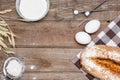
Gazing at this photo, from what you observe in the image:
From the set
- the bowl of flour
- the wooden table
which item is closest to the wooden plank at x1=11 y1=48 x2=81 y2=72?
the wooden table

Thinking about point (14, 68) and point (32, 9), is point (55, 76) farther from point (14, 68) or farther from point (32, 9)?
point (32, 9)

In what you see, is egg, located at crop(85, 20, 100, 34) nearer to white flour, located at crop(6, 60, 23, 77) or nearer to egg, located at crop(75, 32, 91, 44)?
egg, located at crop(75, 32, 91, 44)

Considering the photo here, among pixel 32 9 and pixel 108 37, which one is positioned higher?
pixel 32 9

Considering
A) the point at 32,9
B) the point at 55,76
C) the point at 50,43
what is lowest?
the point at 55,76

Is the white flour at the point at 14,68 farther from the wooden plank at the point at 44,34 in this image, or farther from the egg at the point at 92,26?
the egg at the point at 92,26

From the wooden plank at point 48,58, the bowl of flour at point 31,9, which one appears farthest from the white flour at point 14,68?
the bowl of flour at point 31,9

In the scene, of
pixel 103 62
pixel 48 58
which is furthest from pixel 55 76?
pixel 103 62
